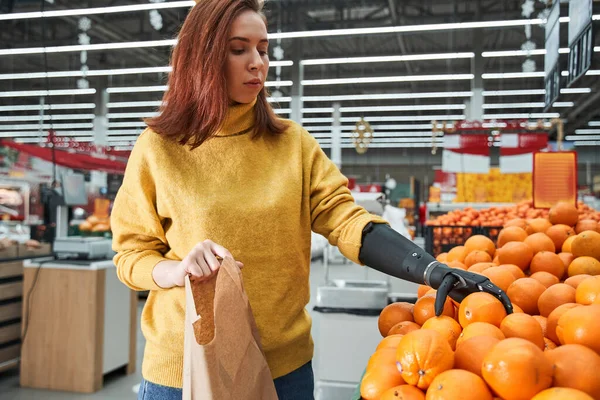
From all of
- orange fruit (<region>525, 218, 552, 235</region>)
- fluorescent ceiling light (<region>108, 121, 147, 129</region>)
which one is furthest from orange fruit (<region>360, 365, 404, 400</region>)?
fluorescent ceiling light (<region>108, 121, 147, 129</region>)

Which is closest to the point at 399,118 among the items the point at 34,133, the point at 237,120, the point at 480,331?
the point at 34,133

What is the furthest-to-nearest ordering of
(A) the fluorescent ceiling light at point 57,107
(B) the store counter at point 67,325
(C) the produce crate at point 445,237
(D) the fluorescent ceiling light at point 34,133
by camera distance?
1. (D) the fluorescent ceiling light at point 34,133
2. (A) the fluorescent ceiling light at point 57,107
3. (B) the store counter at point 67,325
4. (C) the produce crate at point 445,237

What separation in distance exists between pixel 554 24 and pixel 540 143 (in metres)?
5.44

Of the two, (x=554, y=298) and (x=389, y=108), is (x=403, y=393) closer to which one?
(x=554, y=298)

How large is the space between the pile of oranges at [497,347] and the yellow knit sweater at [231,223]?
10.6 inches

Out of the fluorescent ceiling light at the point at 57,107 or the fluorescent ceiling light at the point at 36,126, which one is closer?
the fluorescent ceiling light at the point at 57,107

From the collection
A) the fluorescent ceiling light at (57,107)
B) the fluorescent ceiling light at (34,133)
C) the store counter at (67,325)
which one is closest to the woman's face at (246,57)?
the store counter at (67,325)

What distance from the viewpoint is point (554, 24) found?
3.52 metres

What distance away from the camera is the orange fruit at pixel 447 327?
1073mm

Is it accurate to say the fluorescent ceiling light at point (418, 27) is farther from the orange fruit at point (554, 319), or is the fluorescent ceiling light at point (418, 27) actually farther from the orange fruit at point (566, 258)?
the orange fruit at point (554, 319)

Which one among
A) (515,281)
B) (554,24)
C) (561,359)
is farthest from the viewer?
(554,24)

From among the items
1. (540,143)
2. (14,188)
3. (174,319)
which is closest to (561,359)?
(174,319)

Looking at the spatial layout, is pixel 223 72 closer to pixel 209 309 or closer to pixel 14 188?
pixel 209 309

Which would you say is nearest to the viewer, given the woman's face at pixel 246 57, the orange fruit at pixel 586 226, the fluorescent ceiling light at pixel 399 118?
the woman's face at pixel 246 57
